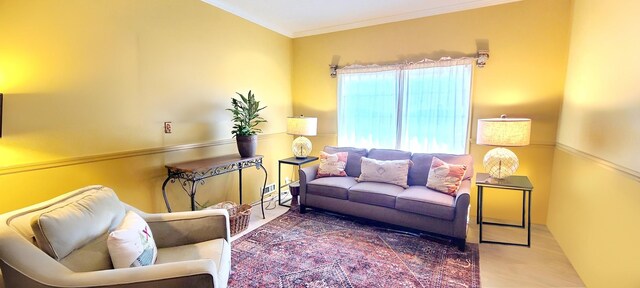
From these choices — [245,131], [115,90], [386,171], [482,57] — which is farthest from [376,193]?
[115,90]

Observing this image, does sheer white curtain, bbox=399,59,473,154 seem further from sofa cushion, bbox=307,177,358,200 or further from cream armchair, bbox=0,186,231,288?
cream armchair, bbox=0,186,231,288

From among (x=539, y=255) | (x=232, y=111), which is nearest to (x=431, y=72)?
(x=539, y=255)

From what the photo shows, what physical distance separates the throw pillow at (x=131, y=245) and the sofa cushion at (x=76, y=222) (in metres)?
0.10

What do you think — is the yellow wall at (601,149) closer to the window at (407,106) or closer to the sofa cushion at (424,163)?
the sofa cushion at (424,163)

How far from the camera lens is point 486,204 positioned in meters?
3.43

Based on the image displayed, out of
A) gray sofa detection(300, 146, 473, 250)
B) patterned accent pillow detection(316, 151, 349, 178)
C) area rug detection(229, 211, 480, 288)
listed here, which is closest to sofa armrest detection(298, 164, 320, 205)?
gray sofa detection(300, 146, 473, 250)

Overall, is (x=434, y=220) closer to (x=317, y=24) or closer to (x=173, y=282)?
(x=173, y=282)

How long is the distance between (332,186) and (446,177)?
1.26 m

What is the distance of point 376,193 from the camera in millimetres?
3023

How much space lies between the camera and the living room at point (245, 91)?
Answer: 1883 mm

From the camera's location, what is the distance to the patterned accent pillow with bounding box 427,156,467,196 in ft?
9.52

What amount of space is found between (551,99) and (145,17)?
427cm

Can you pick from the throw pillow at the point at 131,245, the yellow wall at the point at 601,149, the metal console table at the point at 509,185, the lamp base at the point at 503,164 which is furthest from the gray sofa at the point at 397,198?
the throw pillow at the point at 131,245

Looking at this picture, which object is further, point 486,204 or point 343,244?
point 486,204
